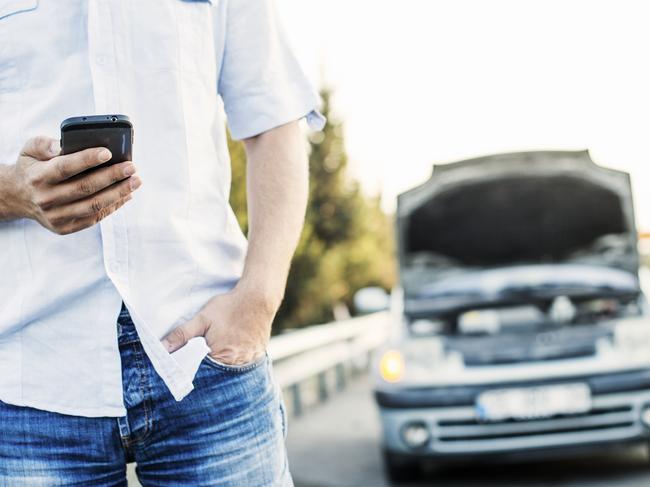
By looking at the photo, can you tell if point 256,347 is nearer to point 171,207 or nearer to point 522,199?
point 171,207

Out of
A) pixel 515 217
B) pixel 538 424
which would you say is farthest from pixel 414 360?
pixel 515 217

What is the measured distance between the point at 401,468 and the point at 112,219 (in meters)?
4.43

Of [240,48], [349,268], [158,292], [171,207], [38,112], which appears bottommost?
[349,268]

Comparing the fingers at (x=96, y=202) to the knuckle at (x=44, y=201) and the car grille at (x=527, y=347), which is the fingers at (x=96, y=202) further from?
the car grille at (x=527, y=347)

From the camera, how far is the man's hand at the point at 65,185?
1296 mm

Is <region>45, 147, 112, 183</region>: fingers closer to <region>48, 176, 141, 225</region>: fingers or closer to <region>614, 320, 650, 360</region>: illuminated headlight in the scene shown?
<region>48, 176, 141, 225</region>: fingers

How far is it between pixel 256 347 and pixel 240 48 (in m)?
0.57

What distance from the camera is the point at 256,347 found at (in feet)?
5.14

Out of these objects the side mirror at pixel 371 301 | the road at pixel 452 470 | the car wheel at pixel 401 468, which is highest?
the side mirror at pixel 371 301

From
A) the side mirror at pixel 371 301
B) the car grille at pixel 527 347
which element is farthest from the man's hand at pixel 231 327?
the side mirror at pixel 371 301

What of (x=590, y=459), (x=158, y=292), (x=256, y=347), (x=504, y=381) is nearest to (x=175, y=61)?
(x=158, y=292)

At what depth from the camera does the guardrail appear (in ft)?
28.9

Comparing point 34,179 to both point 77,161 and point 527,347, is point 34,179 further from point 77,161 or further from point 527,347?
point 527,347

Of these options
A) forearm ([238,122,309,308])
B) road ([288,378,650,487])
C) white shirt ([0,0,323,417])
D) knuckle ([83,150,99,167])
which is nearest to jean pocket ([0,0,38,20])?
white shirt ([0,0,323,417])
